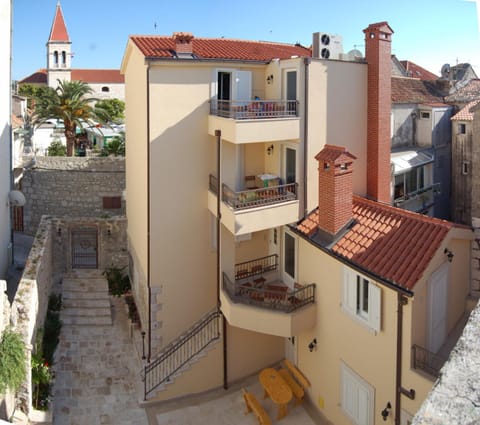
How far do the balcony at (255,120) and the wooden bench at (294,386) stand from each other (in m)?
7.65

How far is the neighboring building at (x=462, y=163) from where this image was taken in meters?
28.4

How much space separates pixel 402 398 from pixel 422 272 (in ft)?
9.66

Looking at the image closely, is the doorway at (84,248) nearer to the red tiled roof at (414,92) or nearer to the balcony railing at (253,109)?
the balcony railing at (253,109)

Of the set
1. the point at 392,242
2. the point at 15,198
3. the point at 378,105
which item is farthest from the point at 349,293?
the point at 15,198

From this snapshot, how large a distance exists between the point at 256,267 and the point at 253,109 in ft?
17.8

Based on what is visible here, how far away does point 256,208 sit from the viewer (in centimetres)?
1612

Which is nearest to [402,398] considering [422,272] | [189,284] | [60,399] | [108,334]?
[422,272]

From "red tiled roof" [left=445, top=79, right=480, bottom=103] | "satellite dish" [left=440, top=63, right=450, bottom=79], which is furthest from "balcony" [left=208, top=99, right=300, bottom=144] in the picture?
"satellite dish" [left=440, top=63, right=450, bottom=79]

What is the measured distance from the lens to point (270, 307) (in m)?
15.8

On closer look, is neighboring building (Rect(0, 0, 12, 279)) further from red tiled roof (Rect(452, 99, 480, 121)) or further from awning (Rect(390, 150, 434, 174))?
red tiled roof (Rect(452, 99, 480, 121))

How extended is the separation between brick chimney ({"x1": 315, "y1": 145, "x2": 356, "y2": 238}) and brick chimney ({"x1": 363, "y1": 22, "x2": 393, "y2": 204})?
12.6 feet

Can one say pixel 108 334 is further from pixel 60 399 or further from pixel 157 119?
pixel 157 119

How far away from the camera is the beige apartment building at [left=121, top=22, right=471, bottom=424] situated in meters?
15.1

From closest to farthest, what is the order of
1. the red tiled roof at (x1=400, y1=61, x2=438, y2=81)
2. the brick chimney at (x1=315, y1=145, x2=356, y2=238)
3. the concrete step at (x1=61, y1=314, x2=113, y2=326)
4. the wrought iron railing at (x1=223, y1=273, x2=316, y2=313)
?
the brick chimney at (x1=315, y1=145, x2=356, y2=238), the wrought iron railing at (x1=223, y1=273, x2=316, y2=313), the concrete step at (x1=61, y1=314, x2=113, y2=326), the red tiled roof at (x1=400, y1=61, x2=438, y2=81)
